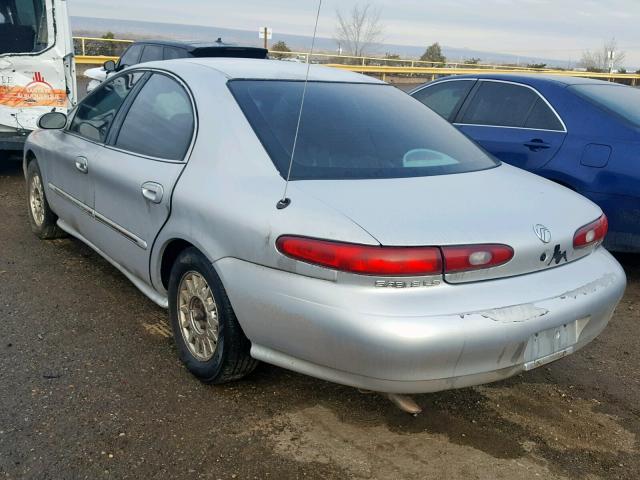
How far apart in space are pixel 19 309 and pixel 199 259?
1674 millimetres

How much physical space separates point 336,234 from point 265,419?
1018mm

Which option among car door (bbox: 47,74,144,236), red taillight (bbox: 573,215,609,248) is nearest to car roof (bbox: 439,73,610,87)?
red taillight (bbox: 573,215,609,248)

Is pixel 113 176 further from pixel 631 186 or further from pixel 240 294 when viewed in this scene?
pixel 631 186

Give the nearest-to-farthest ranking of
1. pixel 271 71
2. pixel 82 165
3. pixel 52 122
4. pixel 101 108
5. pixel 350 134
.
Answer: pixel 350 134 < pixel 271 71 < pixel 82 165 < pixel 101 108 < pixel 52 122

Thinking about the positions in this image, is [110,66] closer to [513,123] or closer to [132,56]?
[132,56]

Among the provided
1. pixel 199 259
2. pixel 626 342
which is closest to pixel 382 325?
pixel 199 259

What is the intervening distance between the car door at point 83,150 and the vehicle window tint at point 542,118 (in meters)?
3.23

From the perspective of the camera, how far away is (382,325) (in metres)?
2.38

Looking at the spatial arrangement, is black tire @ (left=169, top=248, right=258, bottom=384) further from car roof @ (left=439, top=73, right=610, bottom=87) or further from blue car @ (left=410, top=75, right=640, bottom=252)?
car roof @ (left=439, top=73, right=610, bottom=87)

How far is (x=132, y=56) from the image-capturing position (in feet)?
37.4

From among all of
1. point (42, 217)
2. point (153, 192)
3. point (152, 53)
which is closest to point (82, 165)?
point (153, 192)

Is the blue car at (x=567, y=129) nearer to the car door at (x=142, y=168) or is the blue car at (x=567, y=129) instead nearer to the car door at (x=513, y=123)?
the car door at (x=513, y=123)

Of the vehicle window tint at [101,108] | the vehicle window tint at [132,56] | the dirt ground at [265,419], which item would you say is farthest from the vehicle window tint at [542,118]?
the vehicle window tint at [132,56]

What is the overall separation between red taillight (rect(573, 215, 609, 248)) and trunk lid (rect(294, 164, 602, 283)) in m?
0.03
